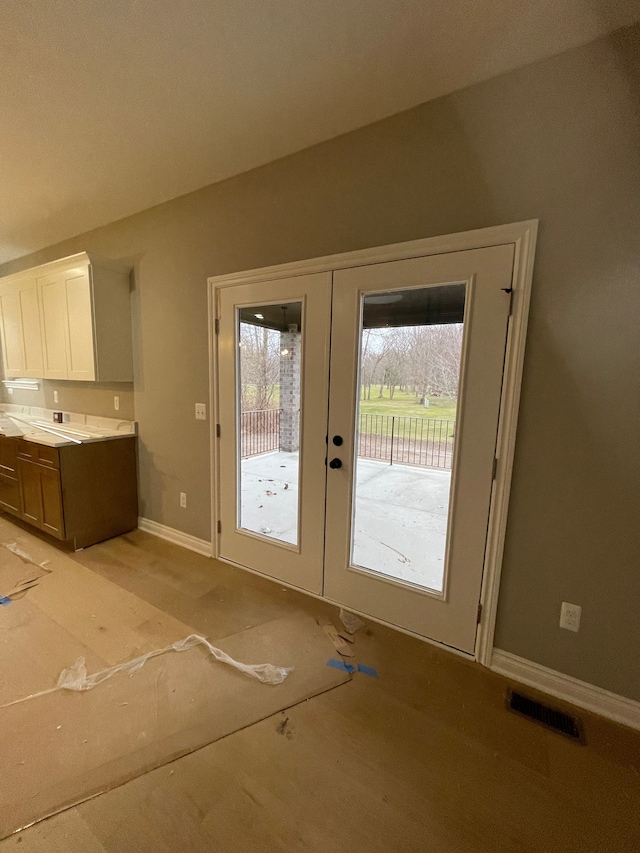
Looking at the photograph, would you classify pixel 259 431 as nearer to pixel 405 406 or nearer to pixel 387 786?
pixel 405 406


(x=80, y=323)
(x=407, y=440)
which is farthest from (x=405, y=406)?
(x=80, y=323)

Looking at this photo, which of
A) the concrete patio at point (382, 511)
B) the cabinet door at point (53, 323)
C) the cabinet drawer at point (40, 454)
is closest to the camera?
the concrete patio at point (382, 511)

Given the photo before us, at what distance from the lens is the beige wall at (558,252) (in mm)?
1303

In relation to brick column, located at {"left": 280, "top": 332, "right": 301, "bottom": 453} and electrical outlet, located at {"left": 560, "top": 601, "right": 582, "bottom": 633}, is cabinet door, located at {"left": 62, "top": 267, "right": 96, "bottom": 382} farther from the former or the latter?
electrical outlet, located at {"left": 560, "top": 601, "right": 582, "bottom": 633}

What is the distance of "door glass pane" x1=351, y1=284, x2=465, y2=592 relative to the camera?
1.70 m

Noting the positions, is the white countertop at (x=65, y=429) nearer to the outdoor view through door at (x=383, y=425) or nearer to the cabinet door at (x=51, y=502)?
the cabinet door at (x=51, y=502)

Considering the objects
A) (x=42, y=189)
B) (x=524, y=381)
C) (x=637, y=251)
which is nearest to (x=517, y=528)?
(x=524, y=381)

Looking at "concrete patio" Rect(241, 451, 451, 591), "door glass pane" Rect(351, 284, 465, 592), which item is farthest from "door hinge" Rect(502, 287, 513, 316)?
"concrete patio" Rect(241, 451, 451, 591)

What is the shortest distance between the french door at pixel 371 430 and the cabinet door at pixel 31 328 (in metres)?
2.05

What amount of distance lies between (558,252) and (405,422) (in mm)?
982

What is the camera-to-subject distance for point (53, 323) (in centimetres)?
296

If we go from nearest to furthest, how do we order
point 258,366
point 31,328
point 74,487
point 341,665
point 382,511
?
point 341,665 → point 382,511 → point 258,366 → point 74,487 → point 31,328

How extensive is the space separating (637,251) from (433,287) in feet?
2.46

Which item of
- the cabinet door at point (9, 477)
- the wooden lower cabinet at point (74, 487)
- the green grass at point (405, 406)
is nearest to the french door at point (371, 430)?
the green grass at point (405, 406)
